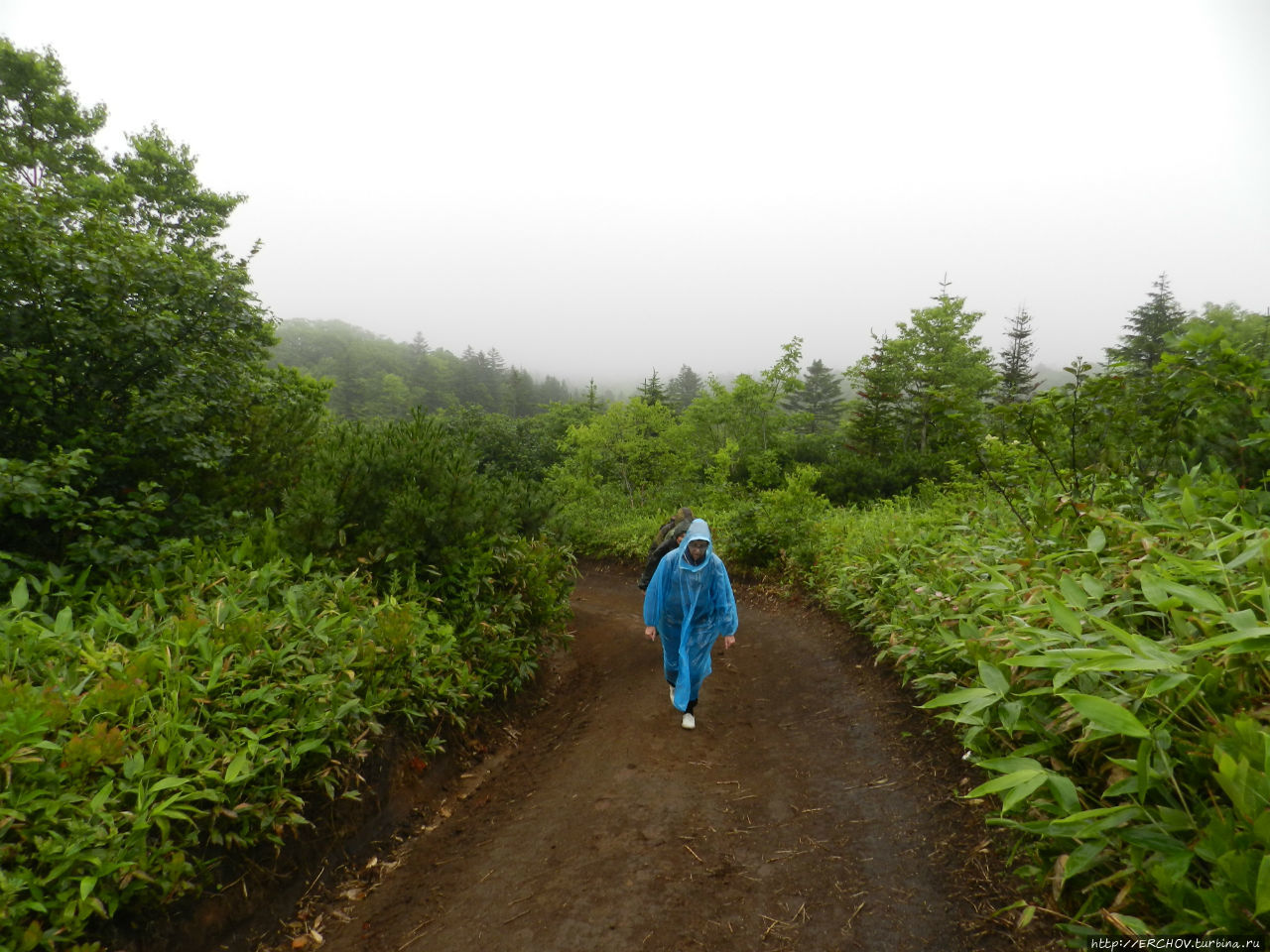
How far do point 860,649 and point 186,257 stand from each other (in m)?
8.33

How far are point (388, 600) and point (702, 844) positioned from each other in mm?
3072

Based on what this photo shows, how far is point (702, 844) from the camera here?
3.28 metres

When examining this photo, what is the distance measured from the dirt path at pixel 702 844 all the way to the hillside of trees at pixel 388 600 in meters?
0.45

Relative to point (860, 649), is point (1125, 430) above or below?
above

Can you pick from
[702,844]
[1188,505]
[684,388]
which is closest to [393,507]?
[702,844]

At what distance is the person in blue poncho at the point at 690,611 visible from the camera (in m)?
4.83

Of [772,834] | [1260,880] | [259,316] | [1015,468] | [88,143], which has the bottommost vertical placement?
[772,834]

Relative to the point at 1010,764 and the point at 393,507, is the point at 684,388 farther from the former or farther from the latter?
the point at 1010,764

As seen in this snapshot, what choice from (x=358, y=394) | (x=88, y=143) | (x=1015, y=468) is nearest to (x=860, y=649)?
(x=1015, y=468)

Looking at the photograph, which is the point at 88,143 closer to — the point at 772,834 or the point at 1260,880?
the point at 772,834

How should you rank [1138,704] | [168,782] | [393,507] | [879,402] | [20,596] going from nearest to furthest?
[1138,704], [168,782], [20,596], [393,507], [879,402]

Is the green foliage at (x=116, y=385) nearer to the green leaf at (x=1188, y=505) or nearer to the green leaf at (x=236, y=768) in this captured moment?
the green leaf at (x=236, y=768)

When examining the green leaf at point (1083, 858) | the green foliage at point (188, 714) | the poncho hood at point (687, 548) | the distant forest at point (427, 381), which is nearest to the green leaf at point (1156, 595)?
the green leaf at point (1083, 858)

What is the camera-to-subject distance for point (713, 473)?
16.1 meters
